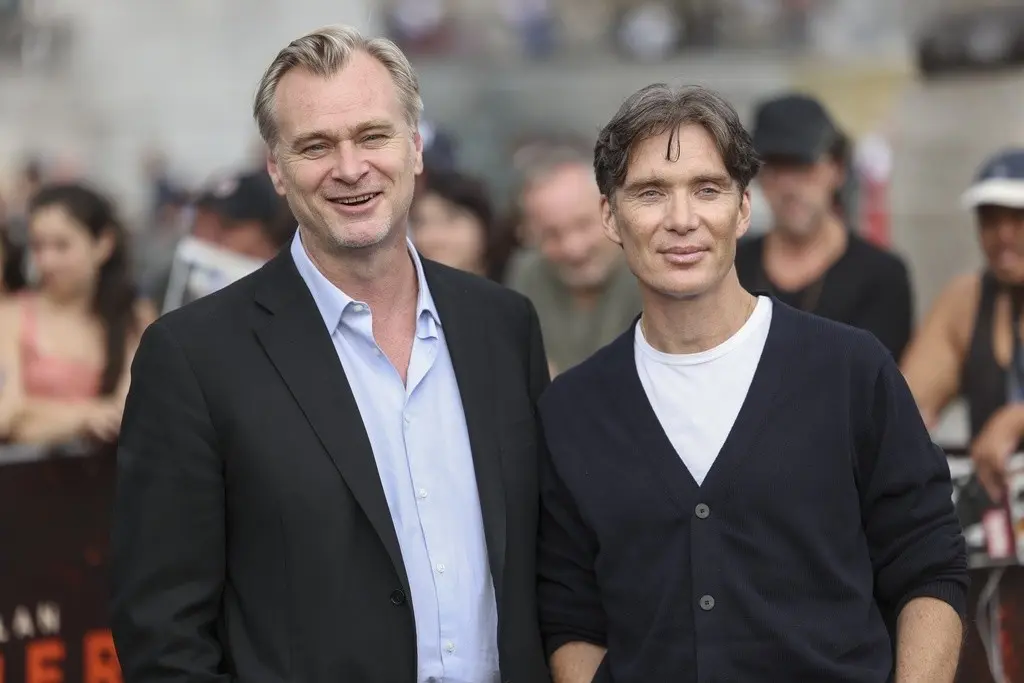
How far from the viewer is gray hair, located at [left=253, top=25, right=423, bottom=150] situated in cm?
336

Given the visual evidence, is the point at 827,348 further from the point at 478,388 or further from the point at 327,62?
the point at 327,62

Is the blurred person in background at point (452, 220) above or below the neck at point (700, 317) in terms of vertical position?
above

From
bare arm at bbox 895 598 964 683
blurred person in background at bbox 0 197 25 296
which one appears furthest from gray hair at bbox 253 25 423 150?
blurred person in background at bbox 0 197 25 296

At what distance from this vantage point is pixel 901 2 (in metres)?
21.9

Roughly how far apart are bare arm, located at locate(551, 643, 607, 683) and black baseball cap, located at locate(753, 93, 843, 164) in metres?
2.79

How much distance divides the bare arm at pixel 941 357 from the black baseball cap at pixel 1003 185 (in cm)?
29

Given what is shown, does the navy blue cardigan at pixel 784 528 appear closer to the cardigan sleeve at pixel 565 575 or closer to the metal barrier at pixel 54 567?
the cardigan sleeve at pixel 565 575

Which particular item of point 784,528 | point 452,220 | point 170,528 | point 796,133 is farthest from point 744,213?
point 452,220

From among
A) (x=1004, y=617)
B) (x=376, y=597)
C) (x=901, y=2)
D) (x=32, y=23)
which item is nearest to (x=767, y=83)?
(x=901, y=2)

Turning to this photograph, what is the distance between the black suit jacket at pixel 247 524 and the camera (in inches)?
124

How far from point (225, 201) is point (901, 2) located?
17.2m

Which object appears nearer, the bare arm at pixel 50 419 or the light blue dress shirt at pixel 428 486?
the light blue dress shirt at pixel 428 486

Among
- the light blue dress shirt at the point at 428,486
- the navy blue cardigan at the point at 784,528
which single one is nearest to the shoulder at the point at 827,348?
the navy blue cardigan at the point at 784,528

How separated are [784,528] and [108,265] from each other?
158 inches
